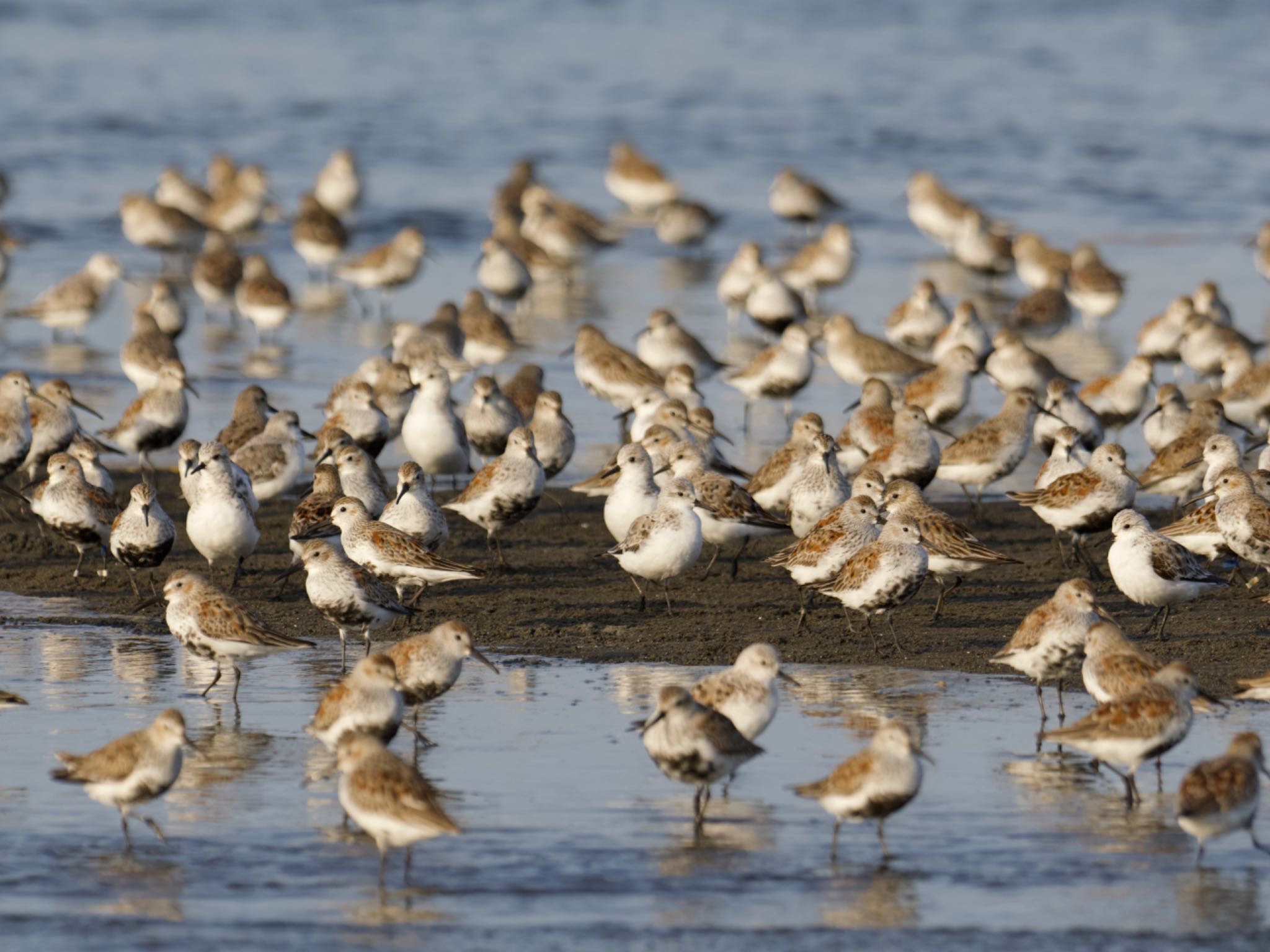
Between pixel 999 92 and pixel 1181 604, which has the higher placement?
pixel 999 92

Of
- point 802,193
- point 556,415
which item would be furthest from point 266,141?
point 556,415

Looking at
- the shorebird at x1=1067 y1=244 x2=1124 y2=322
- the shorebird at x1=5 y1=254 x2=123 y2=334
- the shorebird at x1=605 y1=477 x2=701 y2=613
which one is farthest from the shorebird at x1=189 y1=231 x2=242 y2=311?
the shorebird at x1=605 y1=477 x2=701 y2=613

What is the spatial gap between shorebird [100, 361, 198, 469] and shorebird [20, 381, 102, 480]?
1.31 feet

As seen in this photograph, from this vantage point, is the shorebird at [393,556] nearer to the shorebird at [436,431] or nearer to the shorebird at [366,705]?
the shorebird at [366,705]

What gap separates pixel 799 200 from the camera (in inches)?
1341

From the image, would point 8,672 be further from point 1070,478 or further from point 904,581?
point 1070,478

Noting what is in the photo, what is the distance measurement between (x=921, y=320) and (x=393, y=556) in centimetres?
1161

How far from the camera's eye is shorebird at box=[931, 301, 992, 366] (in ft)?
69.2

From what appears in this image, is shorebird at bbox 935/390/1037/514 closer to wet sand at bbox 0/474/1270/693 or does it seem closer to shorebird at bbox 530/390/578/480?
wet sand at bbox 0/474/1270/693

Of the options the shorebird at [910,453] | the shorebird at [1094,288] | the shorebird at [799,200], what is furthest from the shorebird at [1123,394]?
the shorebird at [799,200]

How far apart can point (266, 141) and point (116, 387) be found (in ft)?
81.1

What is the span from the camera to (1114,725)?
9039mm

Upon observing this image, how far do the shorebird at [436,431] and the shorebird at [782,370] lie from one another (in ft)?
13.1

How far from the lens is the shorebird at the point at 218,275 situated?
26422 millimetres
